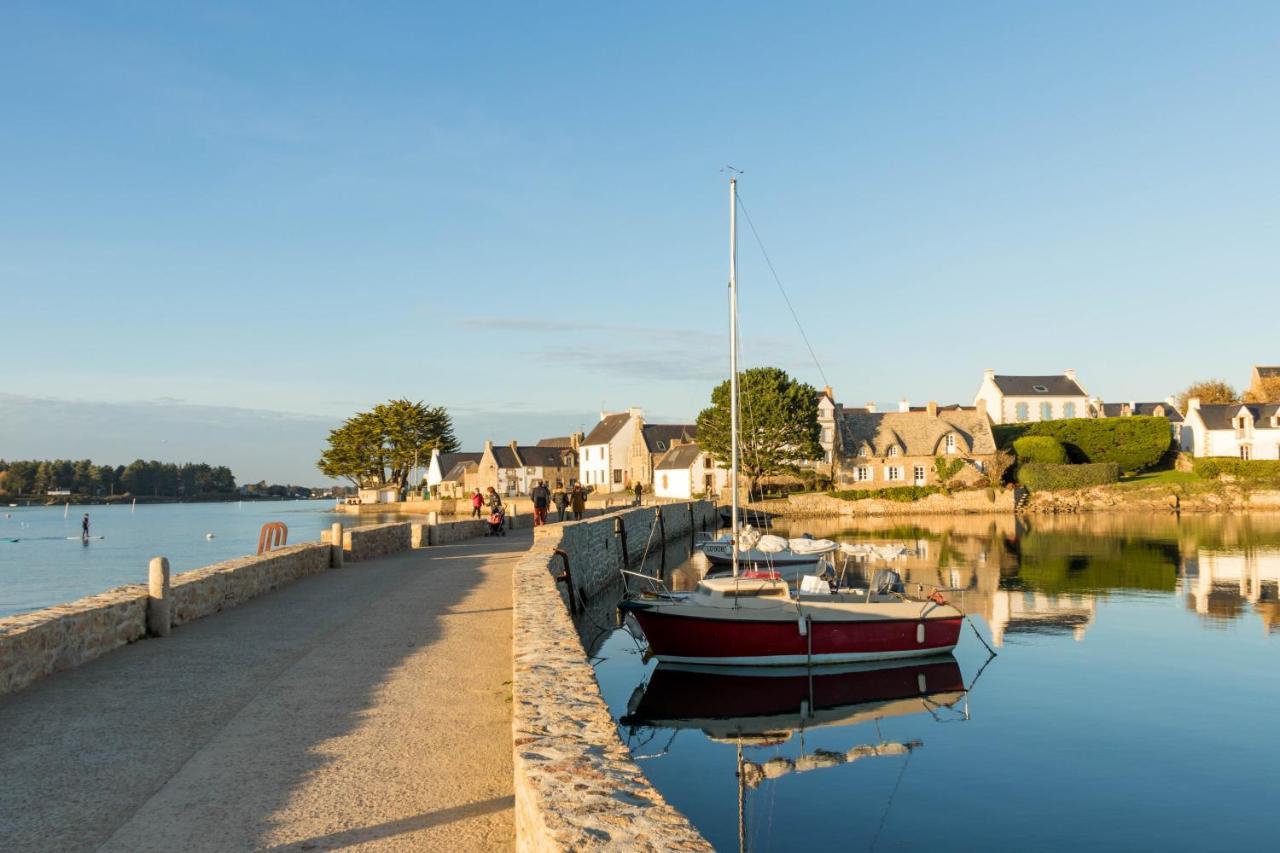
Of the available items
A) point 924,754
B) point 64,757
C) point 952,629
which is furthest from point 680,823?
point 952,629

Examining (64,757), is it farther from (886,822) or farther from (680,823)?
(886,822)

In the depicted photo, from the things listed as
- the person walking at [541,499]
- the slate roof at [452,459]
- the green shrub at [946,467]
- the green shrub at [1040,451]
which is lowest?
the person walking at [541,499]

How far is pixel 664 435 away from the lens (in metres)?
99.9

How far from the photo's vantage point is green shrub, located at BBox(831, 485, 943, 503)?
76.3m

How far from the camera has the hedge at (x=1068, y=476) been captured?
7644 cm

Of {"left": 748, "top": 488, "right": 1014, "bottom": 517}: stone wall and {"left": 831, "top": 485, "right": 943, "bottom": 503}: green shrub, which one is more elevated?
{"left": 831, "top": 485, "right": 943, "bottom": 503}: green shrub

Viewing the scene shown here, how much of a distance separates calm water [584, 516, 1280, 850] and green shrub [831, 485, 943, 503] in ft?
154

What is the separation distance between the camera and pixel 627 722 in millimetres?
16438

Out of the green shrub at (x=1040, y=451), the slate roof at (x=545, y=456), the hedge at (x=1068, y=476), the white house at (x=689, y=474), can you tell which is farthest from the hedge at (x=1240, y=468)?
the slate roof at (x=545, y=456)

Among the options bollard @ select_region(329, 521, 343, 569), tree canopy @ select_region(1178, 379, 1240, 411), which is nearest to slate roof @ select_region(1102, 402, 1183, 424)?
tree canopy @ select_region(1178, 379, 1240, 411)

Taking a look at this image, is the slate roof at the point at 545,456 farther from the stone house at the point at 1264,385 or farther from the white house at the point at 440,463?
the stone house at the point at 1264,385

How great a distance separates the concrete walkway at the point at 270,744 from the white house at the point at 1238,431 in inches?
3511

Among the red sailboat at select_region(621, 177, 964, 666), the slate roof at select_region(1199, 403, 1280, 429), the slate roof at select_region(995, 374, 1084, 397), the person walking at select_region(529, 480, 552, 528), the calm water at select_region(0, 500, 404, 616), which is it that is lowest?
the calm water at select_region(0, 500, 404, 616)

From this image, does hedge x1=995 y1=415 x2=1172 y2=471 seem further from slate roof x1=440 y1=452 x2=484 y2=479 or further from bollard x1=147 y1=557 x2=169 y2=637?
bollard x1=147 y1=557 x2=169 y2=637
